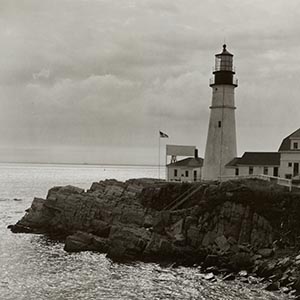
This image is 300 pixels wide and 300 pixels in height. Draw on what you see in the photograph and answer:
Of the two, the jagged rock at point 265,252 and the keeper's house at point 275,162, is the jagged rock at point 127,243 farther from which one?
the keeper's house at point 275,162

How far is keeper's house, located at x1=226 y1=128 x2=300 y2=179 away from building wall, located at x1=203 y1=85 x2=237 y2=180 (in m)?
1.20

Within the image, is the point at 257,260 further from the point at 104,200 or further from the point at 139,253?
the point at 104,200

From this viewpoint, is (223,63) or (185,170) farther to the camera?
(185,170)

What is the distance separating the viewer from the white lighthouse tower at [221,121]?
60406mm

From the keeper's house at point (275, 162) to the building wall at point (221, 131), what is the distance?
1.20 meters

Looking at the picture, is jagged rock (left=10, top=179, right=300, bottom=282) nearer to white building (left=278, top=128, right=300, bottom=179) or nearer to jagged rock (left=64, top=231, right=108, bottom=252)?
jagged rock (left=64, top=231, right=108, bottom=252)

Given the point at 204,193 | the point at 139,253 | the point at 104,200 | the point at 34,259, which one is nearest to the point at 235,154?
the point at 204,193

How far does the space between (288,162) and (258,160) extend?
3881 mm

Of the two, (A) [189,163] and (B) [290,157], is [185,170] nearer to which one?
(A) [189,163]

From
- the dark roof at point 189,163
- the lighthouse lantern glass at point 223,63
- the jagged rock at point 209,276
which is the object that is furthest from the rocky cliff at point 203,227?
the lighthouse lantern glass at point 223,63

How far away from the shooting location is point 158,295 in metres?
34.6

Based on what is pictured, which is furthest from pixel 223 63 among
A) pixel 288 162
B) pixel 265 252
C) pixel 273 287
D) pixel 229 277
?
pixel 273 287

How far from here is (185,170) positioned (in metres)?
66.7

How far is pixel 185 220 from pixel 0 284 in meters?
17.7
